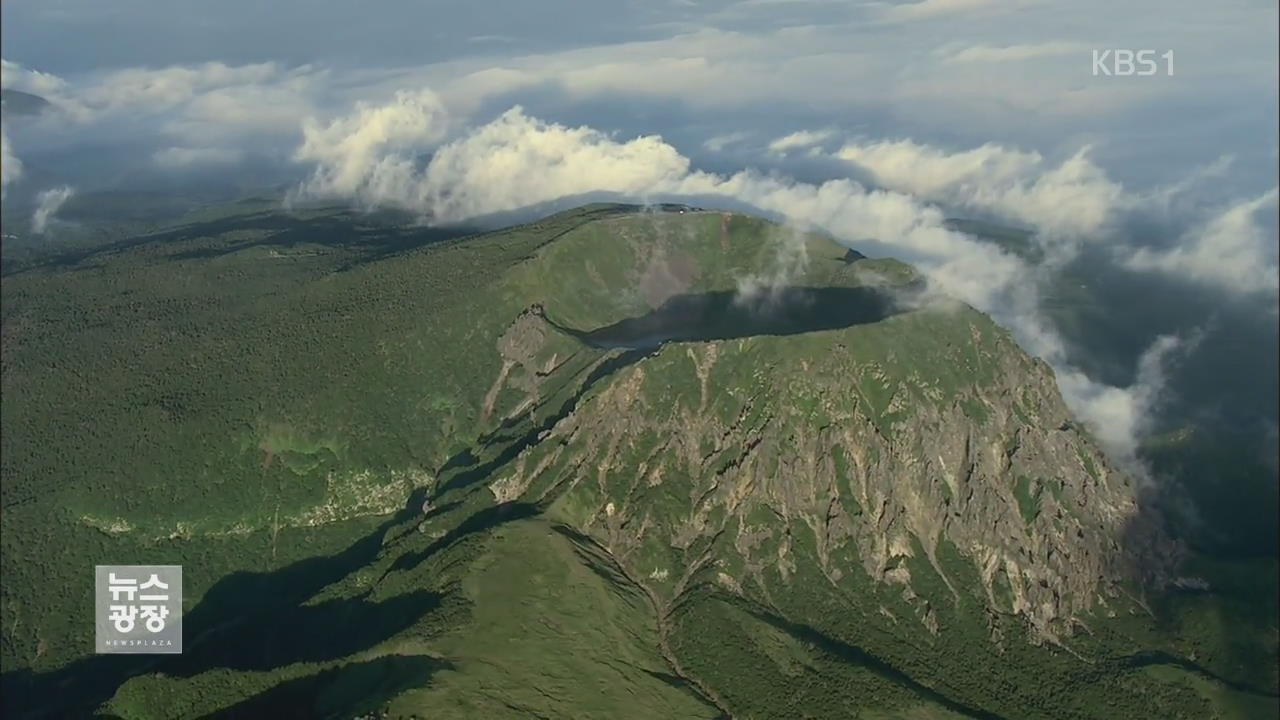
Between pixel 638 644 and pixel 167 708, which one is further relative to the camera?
pixel 638 644

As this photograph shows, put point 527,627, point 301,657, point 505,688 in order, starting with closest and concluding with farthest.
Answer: point 505,688 → point 527,627 → point 301,657

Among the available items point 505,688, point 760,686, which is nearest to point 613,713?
point 505,688

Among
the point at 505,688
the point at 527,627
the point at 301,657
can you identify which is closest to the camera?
the point at 505,688

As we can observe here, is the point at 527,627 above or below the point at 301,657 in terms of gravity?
above

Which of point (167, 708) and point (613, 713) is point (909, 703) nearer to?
point (613, 713)

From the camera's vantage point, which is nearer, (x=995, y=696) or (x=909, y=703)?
(x=909, y=703)

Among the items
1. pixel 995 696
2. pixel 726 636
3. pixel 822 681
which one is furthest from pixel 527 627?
pixel 995 696

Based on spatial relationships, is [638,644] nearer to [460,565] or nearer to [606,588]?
[606,588]

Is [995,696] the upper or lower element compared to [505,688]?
lower
